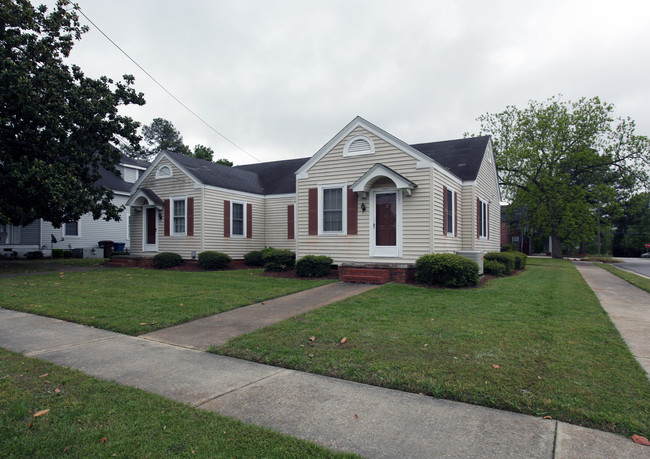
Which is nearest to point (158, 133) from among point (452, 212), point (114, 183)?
point (114, 183)

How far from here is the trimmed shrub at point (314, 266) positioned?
491 inches

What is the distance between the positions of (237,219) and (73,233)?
1258 centimetres

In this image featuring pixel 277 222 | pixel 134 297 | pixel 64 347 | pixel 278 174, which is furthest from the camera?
pixel 278 174

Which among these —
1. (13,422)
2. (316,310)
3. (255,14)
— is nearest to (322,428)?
(13,422)

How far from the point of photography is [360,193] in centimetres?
1254

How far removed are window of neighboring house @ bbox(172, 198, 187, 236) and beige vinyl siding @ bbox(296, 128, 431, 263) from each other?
610cm

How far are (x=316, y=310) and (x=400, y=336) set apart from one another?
220 centimetres

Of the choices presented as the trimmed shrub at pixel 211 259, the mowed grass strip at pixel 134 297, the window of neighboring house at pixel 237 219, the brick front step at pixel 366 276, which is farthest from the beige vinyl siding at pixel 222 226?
the brick front step at pixel 366 276

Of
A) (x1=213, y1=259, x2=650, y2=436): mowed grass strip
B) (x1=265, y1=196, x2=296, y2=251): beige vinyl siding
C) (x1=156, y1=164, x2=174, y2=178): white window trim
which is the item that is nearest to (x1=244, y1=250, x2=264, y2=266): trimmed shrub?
(x1=265, y1=196, x2=296, y2=251): beige vinyl siding

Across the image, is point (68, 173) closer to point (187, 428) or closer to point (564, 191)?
point (187, 428)

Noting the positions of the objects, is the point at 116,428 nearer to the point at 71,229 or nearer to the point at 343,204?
the point at 343,204

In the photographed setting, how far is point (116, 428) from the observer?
9.36ft

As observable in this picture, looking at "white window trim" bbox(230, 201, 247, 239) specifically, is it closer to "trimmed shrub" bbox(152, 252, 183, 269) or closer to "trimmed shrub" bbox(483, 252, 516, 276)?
"trimmed shrub" bbox(152, 252, 183, 269)

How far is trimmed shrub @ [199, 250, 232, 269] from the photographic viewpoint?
15.6 meters
